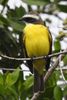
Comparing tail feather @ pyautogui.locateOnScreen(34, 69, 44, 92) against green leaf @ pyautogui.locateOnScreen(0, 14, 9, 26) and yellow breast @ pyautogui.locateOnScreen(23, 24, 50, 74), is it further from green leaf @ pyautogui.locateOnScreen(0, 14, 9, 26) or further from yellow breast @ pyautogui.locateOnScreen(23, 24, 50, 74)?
green leaf @ pyautogui.locateOnScreen(0, 14, 9, 26)

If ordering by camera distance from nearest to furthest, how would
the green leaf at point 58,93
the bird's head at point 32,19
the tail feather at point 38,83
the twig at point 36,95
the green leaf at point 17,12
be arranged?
the twig at point 36,95, the green leaf at point 58,93, the tail feather at point 38,83, the bird's head at point 32,19, the green leaf at point 17,12

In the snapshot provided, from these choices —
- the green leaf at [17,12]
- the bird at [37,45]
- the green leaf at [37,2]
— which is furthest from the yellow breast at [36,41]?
the green leaf at [17,12]

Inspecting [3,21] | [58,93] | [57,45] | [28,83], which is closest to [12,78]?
[28,83]

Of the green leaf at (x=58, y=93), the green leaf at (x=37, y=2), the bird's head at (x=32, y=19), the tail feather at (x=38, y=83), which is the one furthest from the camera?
the green leaf at (x=37, y=2)

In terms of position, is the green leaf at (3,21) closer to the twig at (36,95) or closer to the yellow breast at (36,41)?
the yellow breast at (36,41)

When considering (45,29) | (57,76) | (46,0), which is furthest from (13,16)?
(57,76)

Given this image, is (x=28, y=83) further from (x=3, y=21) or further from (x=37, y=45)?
(x=3, y=21)

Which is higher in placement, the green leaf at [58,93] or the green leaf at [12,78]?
the green leaf at [12,78]

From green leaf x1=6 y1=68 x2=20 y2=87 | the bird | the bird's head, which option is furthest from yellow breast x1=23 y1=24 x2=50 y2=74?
green leaf x1=6 y1=68 x2=20 y2=87

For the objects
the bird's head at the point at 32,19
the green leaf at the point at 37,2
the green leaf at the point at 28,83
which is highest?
the green leaf at the point at 37,2

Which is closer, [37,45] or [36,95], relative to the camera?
[36,95]

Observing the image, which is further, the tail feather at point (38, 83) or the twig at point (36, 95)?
the tail feather at point (38, 83)

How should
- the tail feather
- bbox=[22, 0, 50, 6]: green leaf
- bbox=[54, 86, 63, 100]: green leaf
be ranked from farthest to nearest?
1. bbox=[22, 0, 50, 6]: green leaf
2. the tail feather
3. bbox=[54, 86, 63, 100]: green leaf

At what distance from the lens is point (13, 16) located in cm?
369
